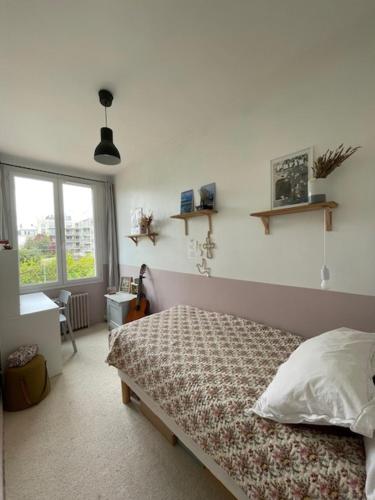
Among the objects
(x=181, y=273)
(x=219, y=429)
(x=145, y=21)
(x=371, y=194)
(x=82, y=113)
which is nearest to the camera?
(x=219, y=429)

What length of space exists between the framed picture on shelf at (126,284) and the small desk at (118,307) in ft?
0.38

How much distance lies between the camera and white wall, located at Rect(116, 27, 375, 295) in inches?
54.6

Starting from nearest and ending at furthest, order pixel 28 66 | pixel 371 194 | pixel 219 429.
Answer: pixel 219 429, pixel 371 194, pixel 28 66

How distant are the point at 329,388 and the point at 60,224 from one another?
3.72 m

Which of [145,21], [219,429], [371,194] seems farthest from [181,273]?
[145,21]

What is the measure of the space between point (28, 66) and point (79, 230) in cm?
239

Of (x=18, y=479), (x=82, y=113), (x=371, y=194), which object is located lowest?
(x=18, y=479)

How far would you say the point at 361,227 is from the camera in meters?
1.41

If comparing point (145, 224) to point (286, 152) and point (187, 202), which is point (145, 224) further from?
point (286, 152)

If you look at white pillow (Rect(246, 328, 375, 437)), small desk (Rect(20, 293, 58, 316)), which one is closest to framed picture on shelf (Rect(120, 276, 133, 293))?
small desk (Rect(20, 293, 58, 316))

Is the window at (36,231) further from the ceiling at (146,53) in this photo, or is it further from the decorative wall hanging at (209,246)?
the decorative wall hanging at (209,246)

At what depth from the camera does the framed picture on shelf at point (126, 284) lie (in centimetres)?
348

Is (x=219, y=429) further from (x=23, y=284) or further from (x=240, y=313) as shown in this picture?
(x=23, y=284)

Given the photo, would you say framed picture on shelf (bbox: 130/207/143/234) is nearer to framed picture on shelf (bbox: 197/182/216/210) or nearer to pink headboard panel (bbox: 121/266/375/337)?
pink headboard panel (bbox: 121/266/375/337)
